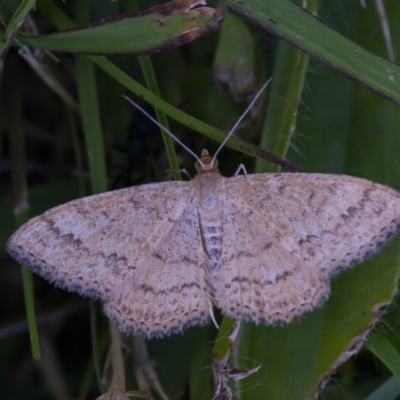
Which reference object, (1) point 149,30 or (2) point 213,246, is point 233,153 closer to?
(2) point 213,246

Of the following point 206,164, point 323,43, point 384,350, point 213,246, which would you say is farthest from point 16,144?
point 384,350

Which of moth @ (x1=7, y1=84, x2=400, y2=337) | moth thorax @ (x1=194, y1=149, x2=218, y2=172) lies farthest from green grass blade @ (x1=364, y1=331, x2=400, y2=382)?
moth thorax @ (x1=194, y1=149, x2=218, y2=172)

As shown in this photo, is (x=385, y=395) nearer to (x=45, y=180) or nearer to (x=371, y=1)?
(x=371, y=1)

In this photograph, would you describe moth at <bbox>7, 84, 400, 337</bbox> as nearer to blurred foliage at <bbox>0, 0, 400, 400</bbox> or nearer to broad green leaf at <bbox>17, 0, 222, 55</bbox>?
blurred foliage at <bbox>0, 0, 400, 400</bbox>

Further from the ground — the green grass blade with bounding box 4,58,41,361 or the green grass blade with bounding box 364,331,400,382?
the green grass blade with bounding box 4,58,41,361

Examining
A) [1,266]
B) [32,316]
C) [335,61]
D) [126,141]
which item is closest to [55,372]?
[1,266]

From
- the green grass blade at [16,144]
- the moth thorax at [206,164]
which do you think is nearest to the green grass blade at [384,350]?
the moth thorax at [206,164]

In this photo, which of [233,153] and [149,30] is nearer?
[149,30]

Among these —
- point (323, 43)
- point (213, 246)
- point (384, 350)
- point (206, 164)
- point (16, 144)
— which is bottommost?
point (384, 350)
